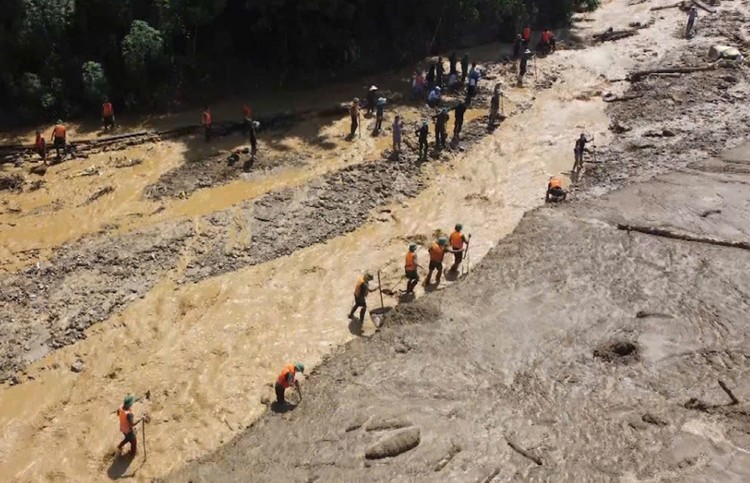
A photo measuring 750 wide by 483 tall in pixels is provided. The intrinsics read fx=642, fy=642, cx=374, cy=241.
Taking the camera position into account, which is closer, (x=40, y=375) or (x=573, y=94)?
(x=40, y=375)

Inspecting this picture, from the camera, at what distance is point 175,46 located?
23.6 meters

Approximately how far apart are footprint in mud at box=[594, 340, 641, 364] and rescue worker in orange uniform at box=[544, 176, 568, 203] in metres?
7.05

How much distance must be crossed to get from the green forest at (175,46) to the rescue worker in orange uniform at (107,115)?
75cm

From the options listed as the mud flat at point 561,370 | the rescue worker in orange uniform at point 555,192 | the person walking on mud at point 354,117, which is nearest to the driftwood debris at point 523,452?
the mud flat at point 561,370

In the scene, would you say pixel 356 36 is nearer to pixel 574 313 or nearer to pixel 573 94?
pixel 573 94

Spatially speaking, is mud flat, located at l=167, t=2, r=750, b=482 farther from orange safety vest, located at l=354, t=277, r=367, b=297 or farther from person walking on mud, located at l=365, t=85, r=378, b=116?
person walking on mud, located at l=365, t=85, r=378, b=116

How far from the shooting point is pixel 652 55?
2880cm

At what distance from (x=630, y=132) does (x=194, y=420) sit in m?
17.6

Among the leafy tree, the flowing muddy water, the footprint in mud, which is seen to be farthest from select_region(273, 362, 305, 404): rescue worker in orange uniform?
the leafy tree

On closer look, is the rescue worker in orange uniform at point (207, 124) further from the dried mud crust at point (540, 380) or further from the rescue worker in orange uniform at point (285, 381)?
the rescue worker in orange uniform at point (285, 381)

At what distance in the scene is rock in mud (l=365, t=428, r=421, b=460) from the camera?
10.3 meters

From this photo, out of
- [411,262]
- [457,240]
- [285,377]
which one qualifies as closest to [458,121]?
[457,240]

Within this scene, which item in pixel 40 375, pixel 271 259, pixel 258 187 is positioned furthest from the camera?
pixel 258 187

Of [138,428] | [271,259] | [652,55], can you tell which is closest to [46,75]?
[271,259]
